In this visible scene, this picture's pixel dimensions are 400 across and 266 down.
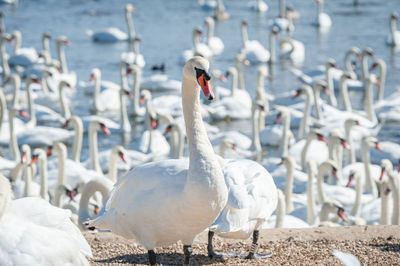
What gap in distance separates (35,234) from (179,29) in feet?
77.3

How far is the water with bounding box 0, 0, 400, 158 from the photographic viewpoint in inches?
873

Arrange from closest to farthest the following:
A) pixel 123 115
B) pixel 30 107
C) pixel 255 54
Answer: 1. pixel 123 115
2. pixel 30 107
3. pixel 255 54

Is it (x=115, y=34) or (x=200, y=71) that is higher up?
(x=200, y=71)

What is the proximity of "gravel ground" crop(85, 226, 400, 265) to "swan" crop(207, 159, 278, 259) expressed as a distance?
0.25 metres

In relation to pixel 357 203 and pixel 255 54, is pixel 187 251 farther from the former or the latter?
pixel 255 54

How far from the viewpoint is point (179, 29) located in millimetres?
27469

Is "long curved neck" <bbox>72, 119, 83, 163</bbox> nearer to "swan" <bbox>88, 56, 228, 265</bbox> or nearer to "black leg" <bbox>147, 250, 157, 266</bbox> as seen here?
"swan" <bbox>88, 56, 228, 265</bbox>

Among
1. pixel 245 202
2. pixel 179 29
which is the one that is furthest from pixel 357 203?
pixel 179 29

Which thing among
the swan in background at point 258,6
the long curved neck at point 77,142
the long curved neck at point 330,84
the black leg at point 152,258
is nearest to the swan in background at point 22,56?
the long curved neck at point 330,84

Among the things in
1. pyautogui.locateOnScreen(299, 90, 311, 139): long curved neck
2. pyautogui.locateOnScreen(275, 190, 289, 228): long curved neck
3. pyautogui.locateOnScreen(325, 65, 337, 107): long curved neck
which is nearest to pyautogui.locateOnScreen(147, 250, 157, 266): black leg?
pyautogui.locateOnScreen(275, 190, 289, 228): long curved neck

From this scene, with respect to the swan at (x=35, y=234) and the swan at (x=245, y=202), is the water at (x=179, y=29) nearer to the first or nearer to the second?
the swan at (x=245, y=202)

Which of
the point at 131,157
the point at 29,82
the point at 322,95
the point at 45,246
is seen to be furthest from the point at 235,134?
the point at 45,246

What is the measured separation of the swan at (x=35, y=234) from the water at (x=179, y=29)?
10.7 metres

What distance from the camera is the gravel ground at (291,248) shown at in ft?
18.6
